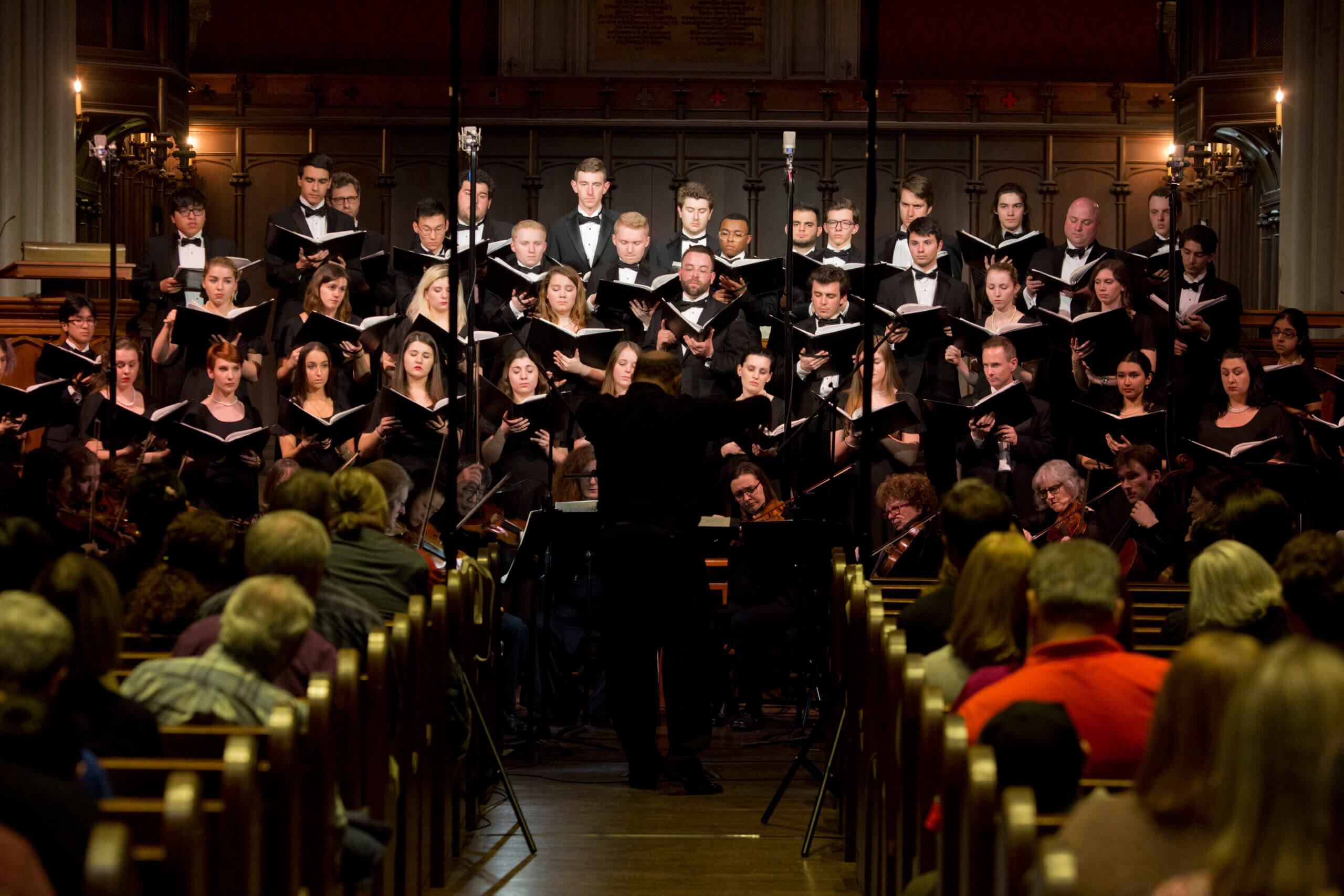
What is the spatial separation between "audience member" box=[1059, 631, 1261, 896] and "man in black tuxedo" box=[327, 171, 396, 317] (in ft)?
18.0

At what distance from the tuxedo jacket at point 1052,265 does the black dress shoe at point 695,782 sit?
3483 mm

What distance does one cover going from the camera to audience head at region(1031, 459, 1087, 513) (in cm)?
547

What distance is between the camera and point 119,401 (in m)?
6.39

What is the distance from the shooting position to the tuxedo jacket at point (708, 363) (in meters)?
6.67

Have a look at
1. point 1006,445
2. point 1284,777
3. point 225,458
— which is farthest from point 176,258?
point 1284,777

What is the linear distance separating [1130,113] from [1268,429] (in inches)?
205

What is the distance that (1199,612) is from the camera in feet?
8.89

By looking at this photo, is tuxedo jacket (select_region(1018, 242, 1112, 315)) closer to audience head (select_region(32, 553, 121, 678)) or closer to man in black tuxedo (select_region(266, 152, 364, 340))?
man in black tuxedo (select_region(266, 152, 364, 340))

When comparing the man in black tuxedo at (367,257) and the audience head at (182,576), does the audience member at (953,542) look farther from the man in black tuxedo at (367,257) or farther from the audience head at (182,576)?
the man in black tuxedo at (367,257)

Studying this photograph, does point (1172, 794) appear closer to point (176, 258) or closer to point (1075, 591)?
point (1075, 591)

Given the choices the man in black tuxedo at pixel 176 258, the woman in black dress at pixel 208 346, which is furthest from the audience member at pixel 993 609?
the man in black tuxedo at pixel 176 258

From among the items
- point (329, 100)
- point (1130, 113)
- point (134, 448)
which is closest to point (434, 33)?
point (329, 100)

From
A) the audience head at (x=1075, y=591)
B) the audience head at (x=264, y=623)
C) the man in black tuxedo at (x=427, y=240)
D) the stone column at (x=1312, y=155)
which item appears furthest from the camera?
the stone column at (x=1312, y=155)

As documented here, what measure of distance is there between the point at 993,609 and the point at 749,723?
2774 millimetres
